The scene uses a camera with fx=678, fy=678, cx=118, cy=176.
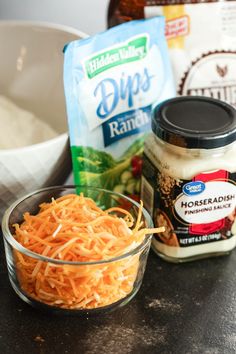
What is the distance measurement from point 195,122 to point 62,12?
54 cm

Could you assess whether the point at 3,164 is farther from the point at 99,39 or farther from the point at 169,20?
the point at 169,20

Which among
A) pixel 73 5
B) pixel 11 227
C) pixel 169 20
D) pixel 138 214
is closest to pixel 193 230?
pixel 138 214

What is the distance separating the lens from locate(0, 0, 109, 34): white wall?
1.32 metres

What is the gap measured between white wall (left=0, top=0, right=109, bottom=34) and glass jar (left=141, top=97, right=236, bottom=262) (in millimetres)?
454

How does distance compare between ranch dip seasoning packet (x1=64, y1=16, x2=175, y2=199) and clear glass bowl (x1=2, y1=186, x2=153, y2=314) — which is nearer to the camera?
clear glass bowl (x1=2, y1=186, x2=153, y2=314)

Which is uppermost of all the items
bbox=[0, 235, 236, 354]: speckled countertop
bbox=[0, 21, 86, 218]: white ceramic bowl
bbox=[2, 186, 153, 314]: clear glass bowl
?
bbox=[0, 21, 86, 218]: white ceramic bowl

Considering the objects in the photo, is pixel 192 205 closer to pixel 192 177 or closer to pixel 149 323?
pixel 192 177

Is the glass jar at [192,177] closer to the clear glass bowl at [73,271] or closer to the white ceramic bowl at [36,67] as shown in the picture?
the clear glass bowl at [73,271]

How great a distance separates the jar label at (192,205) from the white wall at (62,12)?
0.50m

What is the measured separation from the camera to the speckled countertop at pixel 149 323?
0.83 meters

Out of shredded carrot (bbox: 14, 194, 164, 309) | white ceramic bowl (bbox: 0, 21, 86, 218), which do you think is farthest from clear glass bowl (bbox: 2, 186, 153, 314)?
white ceramic bowl (bbox: 0, 21, 86, 218)

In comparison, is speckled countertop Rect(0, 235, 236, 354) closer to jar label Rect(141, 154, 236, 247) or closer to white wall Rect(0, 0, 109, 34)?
jar label Rect(141, 154, 236, 247)

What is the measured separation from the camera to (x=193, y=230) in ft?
3.07

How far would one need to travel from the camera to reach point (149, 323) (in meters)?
0.87
